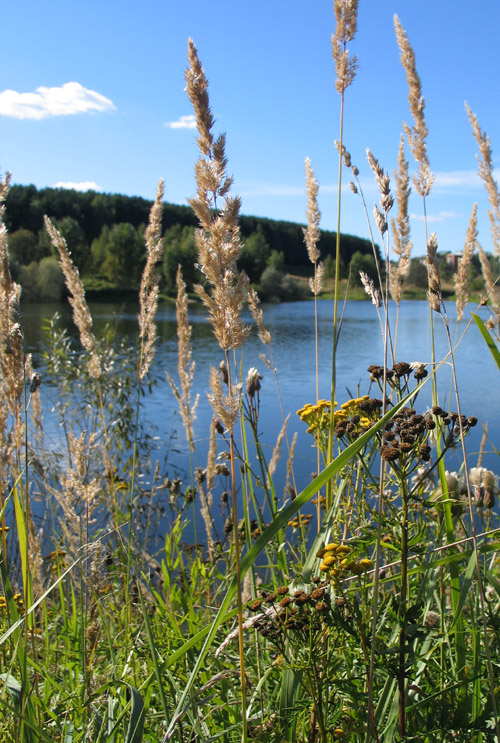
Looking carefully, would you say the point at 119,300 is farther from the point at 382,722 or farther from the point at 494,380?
the point at 382,722

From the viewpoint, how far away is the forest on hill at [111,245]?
45000 millimetres

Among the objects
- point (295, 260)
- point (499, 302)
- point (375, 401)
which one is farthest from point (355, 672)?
point (295, 260)

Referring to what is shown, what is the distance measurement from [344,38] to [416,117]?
1.16 feet

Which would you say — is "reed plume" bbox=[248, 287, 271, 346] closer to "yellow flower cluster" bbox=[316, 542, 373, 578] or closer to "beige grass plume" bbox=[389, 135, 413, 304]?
"beige grass plume" bbox=[389, 135, 413, 304]

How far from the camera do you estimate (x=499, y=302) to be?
82.6 inches

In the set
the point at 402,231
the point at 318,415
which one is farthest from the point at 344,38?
the point at 318,415

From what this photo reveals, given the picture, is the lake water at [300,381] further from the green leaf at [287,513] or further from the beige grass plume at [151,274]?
the green leaf at [287,513]

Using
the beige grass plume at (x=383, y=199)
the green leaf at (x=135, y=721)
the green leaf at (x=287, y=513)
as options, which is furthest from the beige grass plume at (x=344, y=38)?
the green leaf at (x=135, y=721)

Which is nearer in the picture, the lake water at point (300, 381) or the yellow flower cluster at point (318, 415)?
the yellow flower cluster at point (318, 415)

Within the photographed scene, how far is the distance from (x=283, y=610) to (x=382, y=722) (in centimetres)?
42

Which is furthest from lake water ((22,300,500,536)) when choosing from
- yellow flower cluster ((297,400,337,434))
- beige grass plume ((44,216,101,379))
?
beige grass plume ((44,216,101,379))

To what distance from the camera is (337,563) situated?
136cm

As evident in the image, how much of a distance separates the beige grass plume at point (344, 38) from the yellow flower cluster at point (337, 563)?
53.4 inches

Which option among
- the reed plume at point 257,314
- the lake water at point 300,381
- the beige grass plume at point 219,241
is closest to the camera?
the beige grass plume at point 219,241
